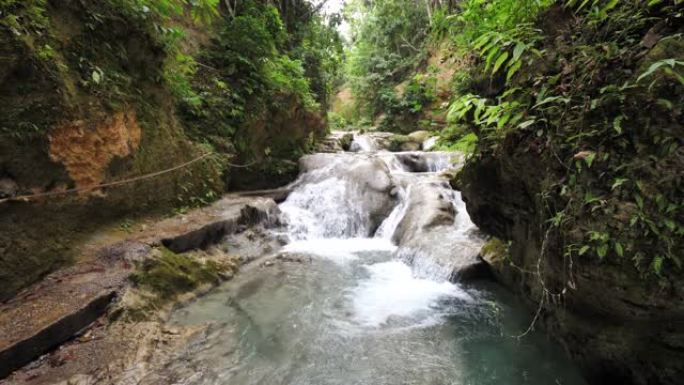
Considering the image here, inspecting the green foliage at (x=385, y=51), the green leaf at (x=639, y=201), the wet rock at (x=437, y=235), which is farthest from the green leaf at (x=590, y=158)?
the green foliage at (x=385, y=51)

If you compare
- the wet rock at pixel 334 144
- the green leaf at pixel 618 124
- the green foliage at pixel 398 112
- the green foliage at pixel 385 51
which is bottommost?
the wet rock at pixel 334 144

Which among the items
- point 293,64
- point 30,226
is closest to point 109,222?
point 30,226

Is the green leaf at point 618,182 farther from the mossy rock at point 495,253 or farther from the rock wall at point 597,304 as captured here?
the mossy rock at point 495,253

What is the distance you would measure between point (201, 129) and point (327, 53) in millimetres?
7296

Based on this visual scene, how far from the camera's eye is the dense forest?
6.78 ft

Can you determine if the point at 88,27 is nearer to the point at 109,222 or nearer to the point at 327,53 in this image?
the point at 109,222

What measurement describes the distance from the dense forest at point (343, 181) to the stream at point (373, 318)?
75 mm

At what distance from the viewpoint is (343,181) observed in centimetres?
916

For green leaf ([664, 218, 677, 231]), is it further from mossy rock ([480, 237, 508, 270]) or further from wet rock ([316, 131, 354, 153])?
wet rock ([316, 131, 354, 153])

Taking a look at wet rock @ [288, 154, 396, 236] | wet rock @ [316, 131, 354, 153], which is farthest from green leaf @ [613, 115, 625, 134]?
wet rock @ [316, 131, 354, 153]

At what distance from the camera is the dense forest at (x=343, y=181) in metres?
2.07

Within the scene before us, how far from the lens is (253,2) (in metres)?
9.77

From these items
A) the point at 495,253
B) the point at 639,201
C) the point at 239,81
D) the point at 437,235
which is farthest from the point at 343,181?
the point at 639,201

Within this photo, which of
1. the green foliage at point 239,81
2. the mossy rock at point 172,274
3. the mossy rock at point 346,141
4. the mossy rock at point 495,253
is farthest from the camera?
the mossy rock at point 346,141
